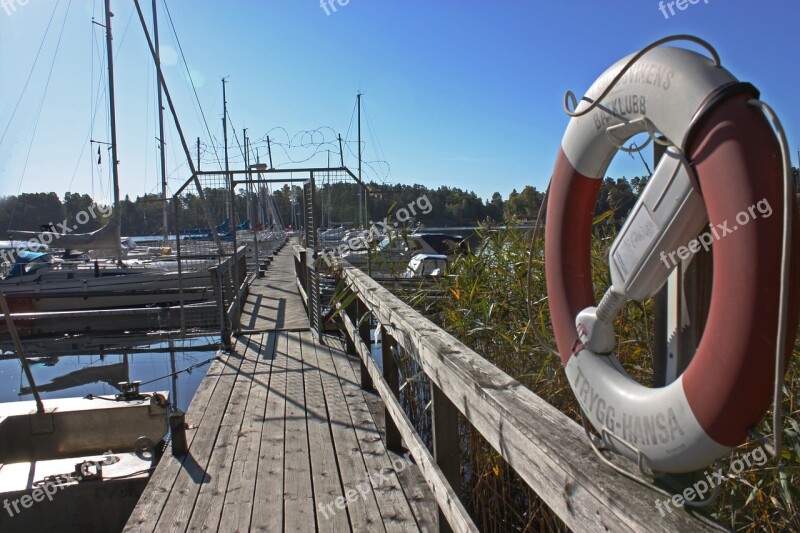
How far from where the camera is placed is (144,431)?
4234 mm

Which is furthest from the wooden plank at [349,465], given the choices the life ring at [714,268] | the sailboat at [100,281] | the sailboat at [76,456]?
the sailboat at [100,281]

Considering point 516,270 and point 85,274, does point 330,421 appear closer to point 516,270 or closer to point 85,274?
point 516,270

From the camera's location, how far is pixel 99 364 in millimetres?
10047

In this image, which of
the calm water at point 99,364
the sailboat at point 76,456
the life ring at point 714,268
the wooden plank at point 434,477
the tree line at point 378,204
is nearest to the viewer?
the life ring at point 714,268

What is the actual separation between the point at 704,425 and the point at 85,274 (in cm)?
1427

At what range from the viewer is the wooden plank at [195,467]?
2426mm

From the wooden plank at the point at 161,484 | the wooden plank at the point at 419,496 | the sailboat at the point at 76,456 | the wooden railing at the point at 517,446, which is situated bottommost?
the sailboat at the point at 76,456

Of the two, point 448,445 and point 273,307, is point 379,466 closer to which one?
point 448,445

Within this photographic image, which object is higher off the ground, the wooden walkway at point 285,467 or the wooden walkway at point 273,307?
the wooden walkway at point 285,467

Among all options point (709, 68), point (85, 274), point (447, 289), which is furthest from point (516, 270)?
point (85, 274)

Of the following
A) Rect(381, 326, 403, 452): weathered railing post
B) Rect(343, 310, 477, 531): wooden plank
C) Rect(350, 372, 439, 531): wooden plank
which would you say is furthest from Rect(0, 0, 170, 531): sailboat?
Rect(343, 310, 477, 531): wooden plank

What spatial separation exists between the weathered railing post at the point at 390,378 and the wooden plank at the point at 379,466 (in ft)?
0.09

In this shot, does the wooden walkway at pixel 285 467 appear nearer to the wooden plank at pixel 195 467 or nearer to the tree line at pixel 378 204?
the wooden plank at pixel 195 467

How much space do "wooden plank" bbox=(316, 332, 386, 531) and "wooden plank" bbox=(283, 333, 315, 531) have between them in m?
0.11
